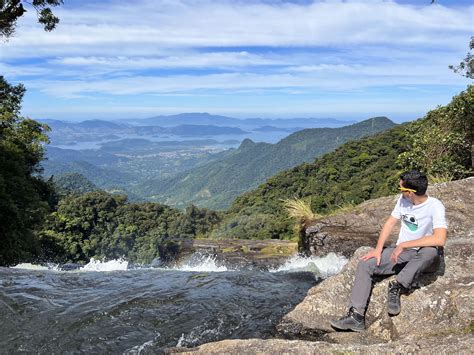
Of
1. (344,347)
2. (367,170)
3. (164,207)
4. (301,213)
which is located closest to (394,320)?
(344,347)

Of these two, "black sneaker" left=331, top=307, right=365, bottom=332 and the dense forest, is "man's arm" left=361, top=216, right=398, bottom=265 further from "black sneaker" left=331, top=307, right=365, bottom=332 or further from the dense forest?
the dense forest

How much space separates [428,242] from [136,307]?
4887mm

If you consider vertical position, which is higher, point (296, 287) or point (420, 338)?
point (420, 338)

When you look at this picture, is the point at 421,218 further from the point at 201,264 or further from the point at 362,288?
the point at 201,264

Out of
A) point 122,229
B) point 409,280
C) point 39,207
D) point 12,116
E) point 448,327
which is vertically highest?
point 12,116

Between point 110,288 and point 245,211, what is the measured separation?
34.8 metres

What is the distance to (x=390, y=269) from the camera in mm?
5613

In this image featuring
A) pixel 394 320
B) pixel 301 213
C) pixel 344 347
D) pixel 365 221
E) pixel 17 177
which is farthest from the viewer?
pixel 17 177

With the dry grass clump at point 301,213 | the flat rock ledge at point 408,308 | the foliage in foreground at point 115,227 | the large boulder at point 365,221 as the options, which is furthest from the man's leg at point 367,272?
the foliage in foreground at point 115,227

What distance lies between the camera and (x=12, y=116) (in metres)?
20.6

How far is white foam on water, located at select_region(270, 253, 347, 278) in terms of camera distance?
10401 mm

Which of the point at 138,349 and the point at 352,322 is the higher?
the point at 352,322

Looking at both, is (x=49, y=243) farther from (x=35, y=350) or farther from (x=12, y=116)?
(x=35, y=350)

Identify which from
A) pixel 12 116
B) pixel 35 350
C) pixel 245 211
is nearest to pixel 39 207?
pixel 12 116
